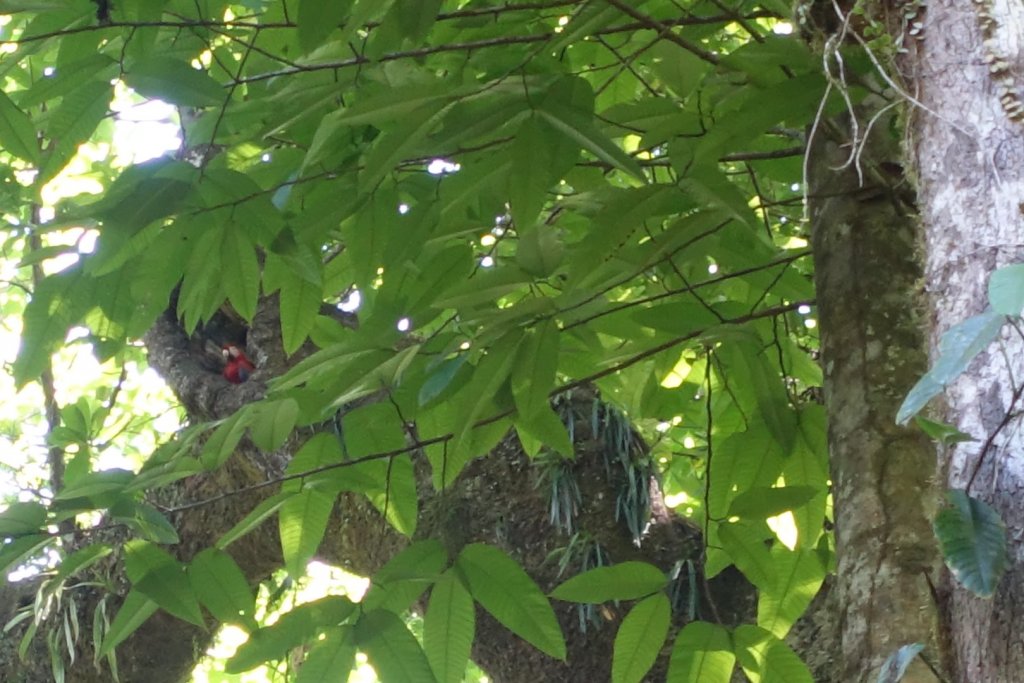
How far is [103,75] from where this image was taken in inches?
51.8

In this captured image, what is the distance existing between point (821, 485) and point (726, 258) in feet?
1.08

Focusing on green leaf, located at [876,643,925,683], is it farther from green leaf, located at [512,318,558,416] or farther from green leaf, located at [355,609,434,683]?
green leaf, located at [512,318,558,416]

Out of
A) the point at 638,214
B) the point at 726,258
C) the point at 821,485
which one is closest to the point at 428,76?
Result: the point at 638,214

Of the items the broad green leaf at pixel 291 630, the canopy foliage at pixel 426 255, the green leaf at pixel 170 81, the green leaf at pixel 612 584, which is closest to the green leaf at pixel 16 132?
the canopy foliage at pixel 426 255

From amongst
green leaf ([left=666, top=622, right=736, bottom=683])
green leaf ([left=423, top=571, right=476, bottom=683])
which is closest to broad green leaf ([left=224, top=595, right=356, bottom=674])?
green leaf ([left=423, top=571, right=476, bottom=683])

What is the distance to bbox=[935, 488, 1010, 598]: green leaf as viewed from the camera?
627mm

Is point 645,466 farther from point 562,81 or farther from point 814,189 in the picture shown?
point 562,81

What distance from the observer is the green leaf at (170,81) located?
119cm

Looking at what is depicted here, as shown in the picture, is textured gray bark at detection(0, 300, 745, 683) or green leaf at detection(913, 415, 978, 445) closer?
green leaf at detection(913, 415, 978, 445)

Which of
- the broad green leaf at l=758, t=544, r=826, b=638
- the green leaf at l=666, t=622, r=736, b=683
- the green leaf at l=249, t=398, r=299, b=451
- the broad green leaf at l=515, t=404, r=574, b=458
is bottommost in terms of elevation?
the green leaf at l=666, t=622, r=736, b=683

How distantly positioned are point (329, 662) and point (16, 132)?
722 millimetres

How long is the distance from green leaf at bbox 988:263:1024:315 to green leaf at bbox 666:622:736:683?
2.45 feet

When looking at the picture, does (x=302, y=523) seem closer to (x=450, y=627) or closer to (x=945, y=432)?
(x=450, y=627)

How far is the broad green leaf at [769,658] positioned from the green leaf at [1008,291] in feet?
2.43
